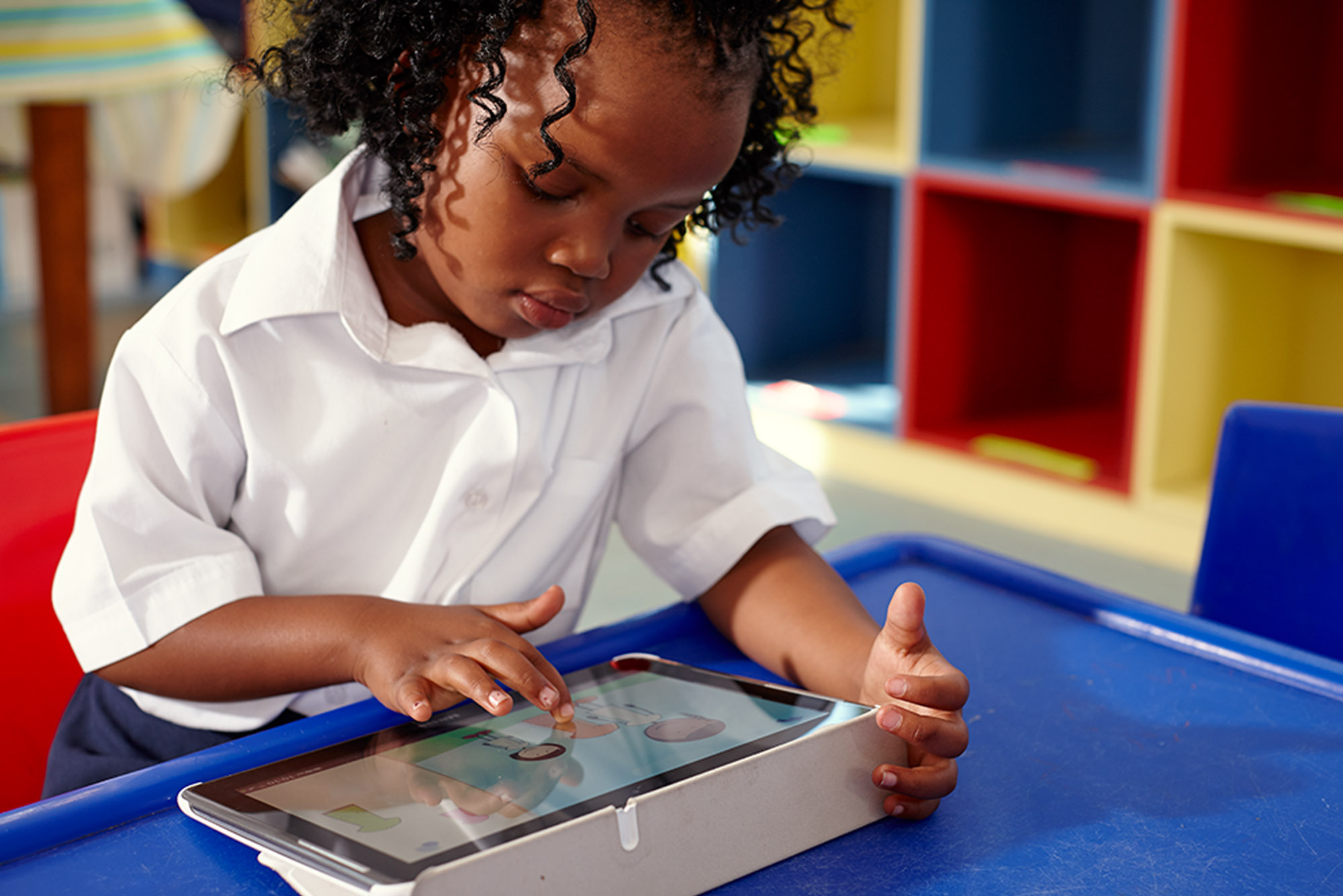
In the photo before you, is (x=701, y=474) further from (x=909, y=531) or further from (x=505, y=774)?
(x=909, y=531)

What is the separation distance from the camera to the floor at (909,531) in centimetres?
189

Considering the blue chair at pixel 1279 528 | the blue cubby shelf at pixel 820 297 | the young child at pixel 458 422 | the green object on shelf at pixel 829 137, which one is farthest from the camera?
the blue cubby shelf at pixel 820 297

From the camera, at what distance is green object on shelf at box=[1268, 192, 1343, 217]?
180cm

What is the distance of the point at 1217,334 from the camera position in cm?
203

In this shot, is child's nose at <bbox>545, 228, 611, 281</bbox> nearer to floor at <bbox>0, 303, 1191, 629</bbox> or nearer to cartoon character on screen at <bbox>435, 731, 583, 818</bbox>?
cartoon character on screen at <bbox>435, 731, 583, 818</bbox>

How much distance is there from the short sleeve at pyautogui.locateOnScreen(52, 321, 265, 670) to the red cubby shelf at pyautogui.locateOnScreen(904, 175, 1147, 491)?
1.56m

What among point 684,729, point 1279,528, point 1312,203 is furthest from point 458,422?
point 1312,203

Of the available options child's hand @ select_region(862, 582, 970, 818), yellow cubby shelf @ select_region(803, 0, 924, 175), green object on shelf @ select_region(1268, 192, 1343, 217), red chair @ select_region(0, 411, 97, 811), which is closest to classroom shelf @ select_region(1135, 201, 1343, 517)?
green object on shelf @ select_region(1268, 192, 1343, 217)

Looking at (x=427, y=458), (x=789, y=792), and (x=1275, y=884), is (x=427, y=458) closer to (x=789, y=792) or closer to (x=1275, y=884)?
(x=789, y=792)

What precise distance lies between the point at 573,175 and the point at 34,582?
39cm

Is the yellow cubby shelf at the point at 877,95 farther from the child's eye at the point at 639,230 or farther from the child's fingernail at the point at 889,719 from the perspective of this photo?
the child's fingernail at the point at 889,719

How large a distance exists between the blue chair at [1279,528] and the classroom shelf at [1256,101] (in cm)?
101

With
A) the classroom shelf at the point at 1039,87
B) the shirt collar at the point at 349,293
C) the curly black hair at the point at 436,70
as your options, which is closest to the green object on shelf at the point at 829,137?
the classroom shelf at the point at 1039,87

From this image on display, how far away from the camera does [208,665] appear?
73 cm
